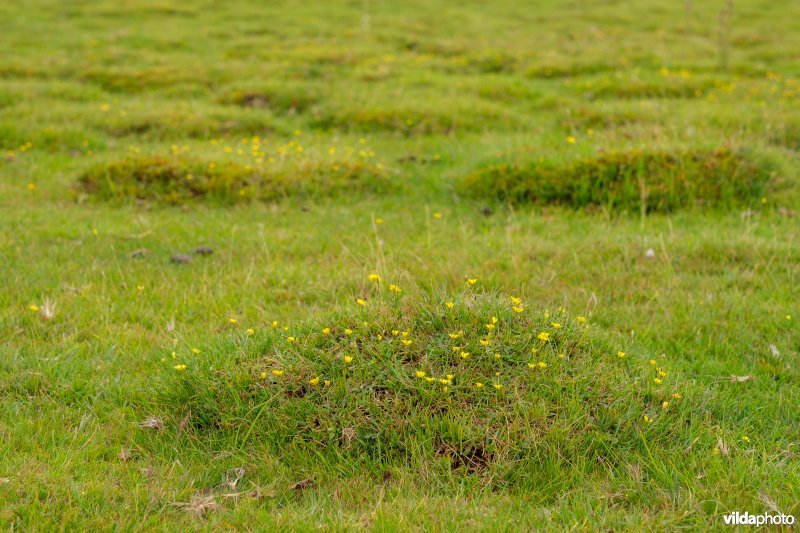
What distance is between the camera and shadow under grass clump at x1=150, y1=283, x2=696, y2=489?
3324 millimetres

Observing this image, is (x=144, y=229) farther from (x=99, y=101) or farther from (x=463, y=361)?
(x=99, y=101)

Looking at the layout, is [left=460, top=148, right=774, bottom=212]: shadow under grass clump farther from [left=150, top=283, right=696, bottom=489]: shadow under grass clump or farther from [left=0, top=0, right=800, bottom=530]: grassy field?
[left=150, top=283, right=696, bottom=489]: shadow under grass clump

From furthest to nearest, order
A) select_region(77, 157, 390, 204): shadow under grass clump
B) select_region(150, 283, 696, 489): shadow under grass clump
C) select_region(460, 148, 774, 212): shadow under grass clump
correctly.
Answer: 1. select_region(77, 157, 390, 204): shadow under grass clump
2. select_region(460, 148, 774, 212): shadow under grass clump
3. select_region(150, 283, 696, 489): shadow under grass clump

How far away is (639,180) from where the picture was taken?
7.29 metres

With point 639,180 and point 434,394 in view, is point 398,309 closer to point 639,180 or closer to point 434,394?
point 434,394

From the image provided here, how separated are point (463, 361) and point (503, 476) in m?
0.62

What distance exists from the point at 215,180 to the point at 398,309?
14.4 ft

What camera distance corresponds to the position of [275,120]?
35.0ft

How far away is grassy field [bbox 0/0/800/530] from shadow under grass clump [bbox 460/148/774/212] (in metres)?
0.03

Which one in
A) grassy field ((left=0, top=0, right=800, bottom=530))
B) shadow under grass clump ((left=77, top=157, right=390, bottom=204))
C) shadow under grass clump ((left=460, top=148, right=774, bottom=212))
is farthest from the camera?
shadow under grass clump ((left=77, top=157, right=390, bottom=204))

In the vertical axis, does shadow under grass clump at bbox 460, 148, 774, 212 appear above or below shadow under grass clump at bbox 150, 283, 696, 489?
above

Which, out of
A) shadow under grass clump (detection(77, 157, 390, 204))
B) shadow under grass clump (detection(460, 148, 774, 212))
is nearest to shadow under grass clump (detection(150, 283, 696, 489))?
shadow under grass clump (detection(460, 148, 774, 212))

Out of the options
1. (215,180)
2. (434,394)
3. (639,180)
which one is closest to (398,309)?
(434,394)

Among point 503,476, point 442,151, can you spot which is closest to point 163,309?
point 503,476
